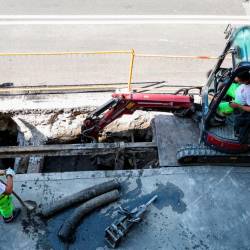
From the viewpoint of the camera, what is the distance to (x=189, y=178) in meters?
9.07

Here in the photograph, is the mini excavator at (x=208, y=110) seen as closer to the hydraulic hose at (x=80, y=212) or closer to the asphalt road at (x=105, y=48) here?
the hydraulic hose at (x=80, y=212)

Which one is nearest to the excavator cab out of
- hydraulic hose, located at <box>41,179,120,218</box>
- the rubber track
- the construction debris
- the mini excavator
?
the mini excavator

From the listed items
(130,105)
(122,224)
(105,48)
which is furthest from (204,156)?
(105,48)

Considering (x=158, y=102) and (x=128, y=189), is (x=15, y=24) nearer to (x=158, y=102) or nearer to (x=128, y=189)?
(x=158, y=102)

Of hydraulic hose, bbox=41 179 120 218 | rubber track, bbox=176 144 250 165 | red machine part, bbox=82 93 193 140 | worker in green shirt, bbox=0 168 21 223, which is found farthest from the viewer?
red machine part, bbox=82 93 193 140

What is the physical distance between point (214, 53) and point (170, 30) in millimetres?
1637

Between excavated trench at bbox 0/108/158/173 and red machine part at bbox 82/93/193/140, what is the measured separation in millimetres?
876

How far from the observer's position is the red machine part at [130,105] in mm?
9406

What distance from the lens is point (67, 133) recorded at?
1065 centimetres

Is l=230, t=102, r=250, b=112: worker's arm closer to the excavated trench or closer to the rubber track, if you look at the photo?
the rubber track

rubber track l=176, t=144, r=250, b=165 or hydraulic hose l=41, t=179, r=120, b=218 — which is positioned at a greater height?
rubber track l=176, t=144, r=250, b=165

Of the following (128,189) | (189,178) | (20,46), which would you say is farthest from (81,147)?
(20,46)

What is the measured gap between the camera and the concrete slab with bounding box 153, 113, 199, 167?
9.47 meters
